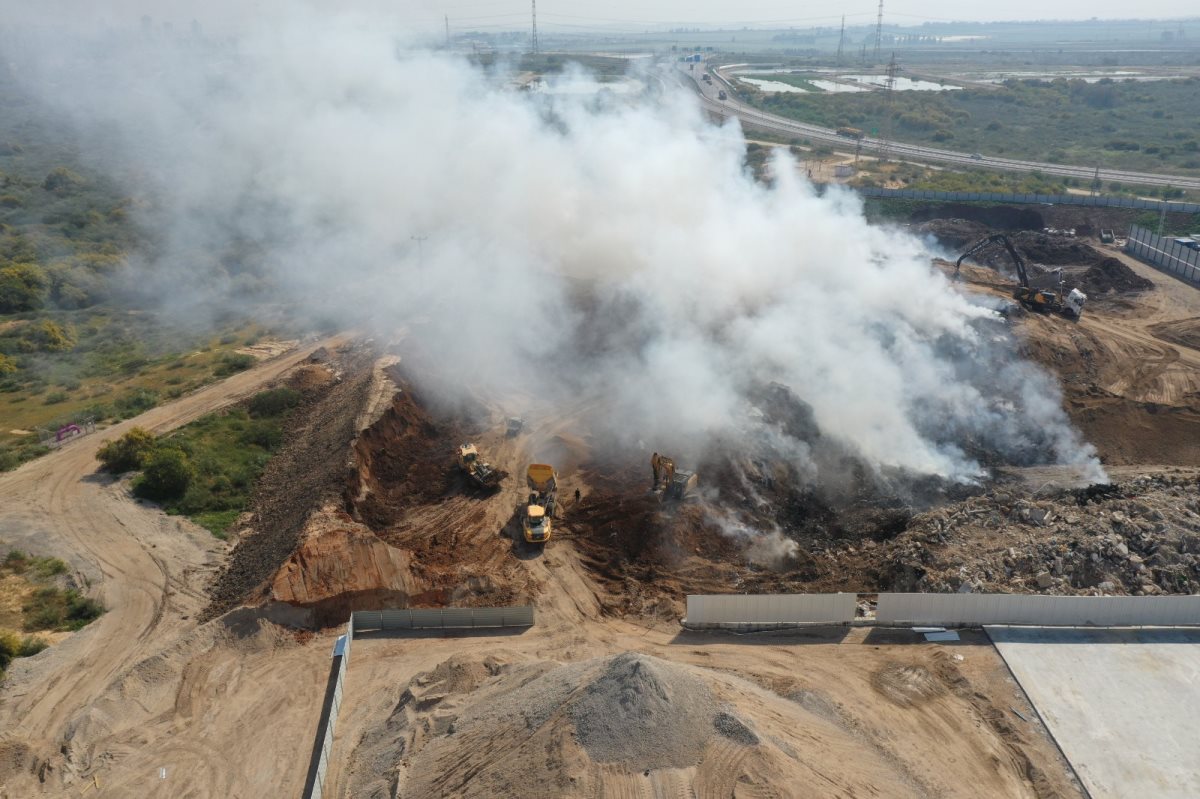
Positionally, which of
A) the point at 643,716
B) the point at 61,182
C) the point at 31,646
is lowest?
the point at 31,646

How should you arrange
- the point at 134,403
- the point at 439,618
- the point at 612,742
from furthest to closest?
the point at 134,403, the point at 439,618, the point at 612,742

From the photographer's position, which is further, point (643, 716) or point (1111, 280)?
point (1111, 280)

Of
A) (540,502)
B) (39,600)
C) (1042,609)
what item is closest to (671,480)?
(540,502)

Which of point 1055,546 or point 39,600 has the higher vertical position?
point 1055,546

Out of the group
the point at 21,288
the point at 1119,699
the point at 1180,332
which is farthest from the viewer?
the point at 21,288

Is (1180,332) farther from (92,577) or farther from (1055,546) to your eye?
(92,577)

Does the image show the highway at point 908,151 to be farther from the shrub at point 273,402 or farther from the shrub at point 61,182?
the shrub at point 273,402

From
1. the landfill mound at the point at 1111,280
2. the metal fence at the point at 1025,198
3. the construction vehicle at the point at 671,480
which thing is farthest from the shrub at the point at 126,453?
the metal fence at the point at 1025,198
